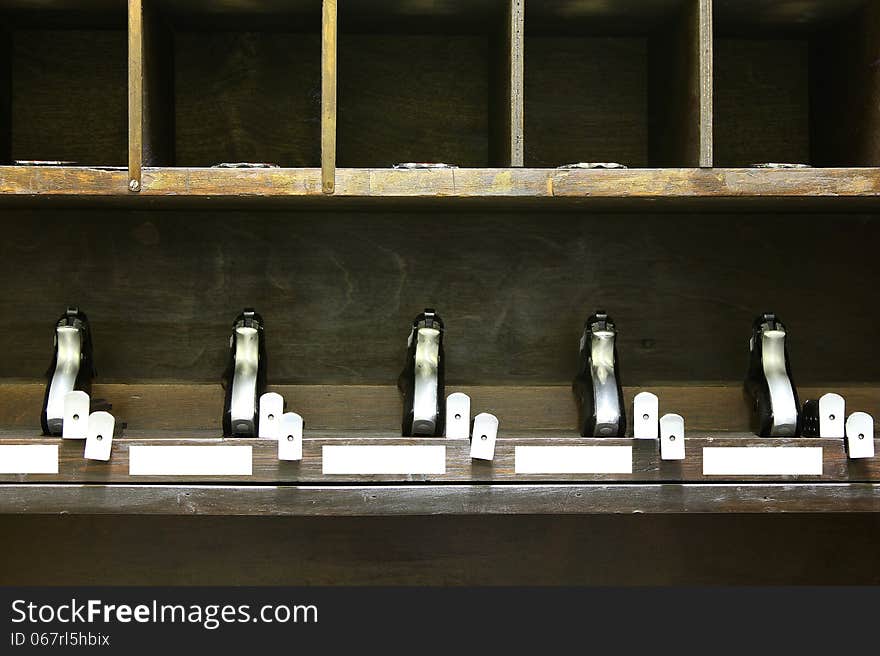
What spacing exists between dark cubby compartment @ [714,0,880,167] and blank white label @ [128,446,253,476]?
1.01 meters

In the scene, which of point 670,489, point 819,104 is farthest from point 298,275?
point 819,104

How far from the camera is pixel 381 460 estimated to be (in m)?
1.21

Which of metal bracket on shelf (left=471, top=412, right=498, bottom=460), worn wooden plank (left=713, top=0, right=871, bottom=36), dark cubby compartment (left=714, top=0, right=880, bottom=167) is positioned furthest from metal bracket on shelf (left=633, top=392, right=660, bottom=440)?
worn wooden plank (left=713, top=0, right=871, bottom=36)

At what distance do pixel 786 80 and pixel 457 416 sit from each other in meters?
0.94

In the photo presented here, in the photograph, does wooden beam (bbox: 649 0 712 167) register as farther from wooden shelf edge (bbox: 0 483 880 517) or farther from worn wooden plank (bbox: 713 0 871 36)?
wooden shelf edge (bbox: 0 483 880 517)

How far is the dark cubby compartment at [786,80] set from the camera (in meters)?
1.42

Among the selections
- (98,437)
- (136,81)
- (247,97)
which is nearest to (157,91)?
(136,81)

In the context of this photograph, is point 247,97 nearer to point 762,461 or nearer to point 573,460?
point 573,460

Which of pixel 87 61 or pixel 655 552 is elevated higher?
pixel 87 61

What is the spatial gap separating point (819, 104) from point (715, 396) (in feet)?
1.85

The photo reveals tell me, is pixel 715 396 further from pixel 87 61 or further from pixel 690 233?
pixel 87 61

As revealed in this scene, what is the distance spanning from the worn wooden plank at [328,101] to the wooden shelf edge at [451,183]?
12 mm

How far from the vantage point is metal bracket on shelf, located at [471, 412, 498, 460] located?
1203mm

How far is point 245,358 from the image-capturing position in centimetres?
138
